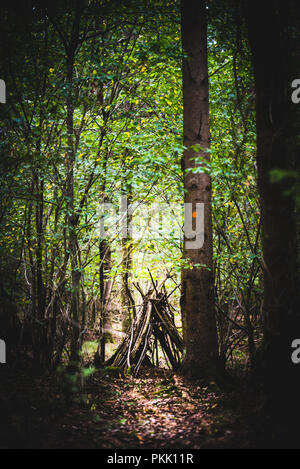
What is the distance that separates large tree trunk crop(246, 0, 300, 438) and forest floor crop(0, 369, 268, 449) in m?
0.56

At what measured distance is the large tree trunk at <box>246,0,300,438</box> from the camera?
2.66 metres

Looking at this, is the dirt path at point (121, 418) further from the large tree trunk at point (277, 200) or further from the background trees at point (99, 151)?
the large tree trunk at point (277, 200)

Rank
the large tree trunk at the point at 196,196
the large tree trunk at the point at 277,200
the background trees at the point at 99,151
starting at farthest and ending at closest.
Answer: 1. the large tree trunk at the point at 196,196
2. the background trees at the point at 99,151
3. the large tree trunk at the point at 277,200

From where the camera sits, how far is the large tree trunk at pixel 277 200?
2.66m

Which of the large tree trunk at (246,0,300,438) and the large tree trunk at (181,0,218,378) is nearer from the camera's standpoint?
the large tree trunk at (246,0,300,438)

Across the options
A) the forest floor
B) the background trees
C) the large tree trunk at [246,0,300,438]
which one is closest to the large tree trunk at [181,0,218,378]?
the background trees

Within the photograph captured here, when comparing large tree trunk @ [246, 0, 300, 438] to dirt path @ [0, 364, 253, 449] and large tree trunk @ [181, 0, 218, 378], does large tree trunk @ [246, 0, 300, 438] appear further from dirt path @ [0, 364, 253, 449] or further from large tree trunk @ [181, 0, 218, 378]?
large tree trunk @ [181, 0, 218, 378]

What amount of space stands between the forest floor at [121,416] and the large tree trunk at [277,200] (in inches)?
22.2

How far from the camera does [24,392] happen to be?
3.35 m

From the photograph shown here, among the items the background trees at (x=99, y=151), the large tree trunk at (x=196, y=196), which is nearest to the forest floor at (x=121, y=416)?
the background trees at (x=99, y=151)

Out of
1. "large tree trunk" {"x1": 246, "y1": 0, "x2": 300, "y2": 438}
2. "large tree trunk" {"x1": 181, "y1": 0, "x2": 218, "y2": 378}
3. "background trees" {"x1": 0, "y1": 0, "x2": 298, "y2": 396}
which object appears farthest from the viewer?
"large tree trunk" {"x1": 181, "y1": 0, "x2": 218, "y2": 378}
